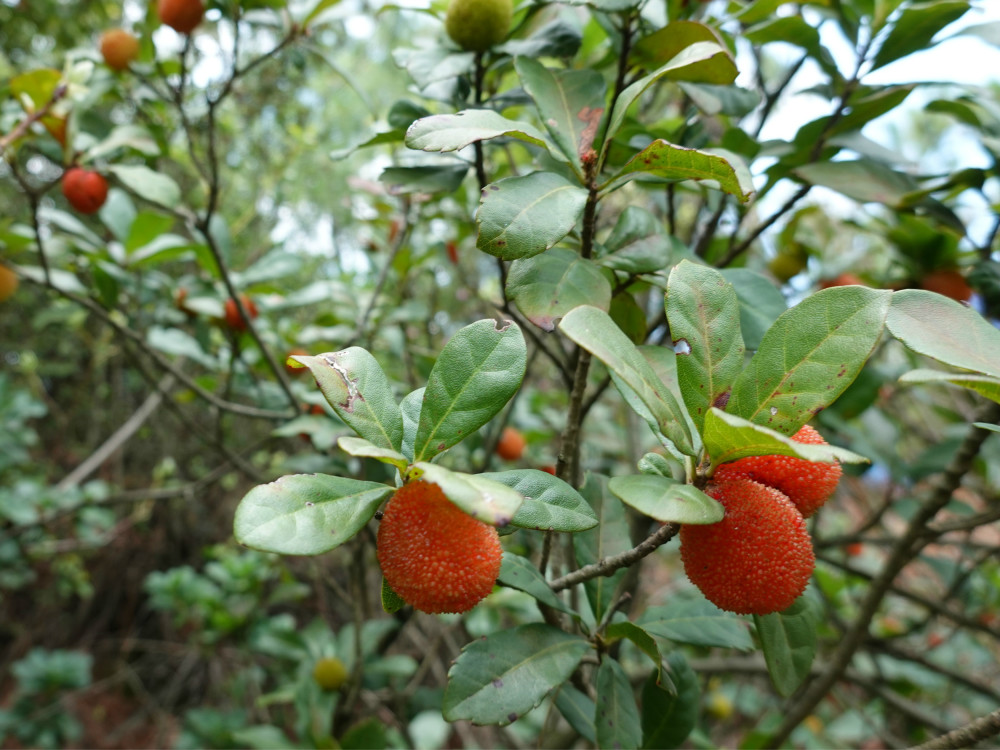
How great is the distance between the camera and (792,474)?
0.51m

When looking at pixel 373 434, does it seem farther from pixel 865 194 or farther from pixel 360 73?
pixel 360 73

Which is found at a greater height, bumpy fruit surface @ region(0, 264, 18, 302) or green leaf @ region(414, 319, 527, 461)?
bumpy fruit surface @ region(0, 264, 18, 302)

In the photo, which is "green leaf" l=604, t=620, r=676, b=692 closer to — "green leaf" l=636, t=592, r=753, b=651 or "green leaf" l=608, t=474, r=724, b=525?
"green leaf" l=636, t=592, r=753, b=651

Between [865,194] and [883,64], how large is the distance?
24 centimetres

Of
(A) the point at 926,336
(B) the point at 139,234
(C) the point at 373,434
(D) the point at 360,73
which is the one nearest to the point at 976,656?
(A) the point at 926,336

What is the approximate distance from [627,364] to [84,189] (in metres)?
1.14

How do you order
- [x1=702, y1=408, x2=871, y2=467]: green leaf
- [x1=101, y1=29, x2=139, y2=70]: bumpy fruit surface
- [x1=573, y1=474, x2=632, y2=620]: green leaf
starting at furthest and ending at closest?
[x1=101, y1=29, x2=139, y2=70]: bumpy fruit surface < [x1=573, y1=474, x2=632, y2=620]: green leaf < [x1=702, y1=408, x2=871, y2=467]: green leaf

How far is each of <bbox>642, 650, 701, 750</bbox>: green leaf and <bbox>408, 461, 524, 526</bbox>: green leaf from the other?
19.0 inches

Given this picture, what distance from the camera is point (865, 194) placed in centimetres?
85

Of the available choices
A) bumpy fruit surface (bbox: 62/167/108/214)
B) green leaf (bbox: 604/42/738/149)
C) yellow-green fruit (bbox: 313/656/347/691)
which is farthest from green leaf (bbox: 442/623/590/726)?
bumpy fruit surface (bbox: 62/167/108/214)

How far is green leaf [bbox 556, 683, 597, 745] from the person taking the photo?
2.40 ft

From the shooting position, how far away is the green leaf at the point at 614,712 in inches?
23.8

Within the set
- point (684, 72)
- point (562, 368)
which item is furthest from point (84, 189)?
point (684, 72)

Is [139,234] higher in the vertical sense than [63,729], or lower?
higher
